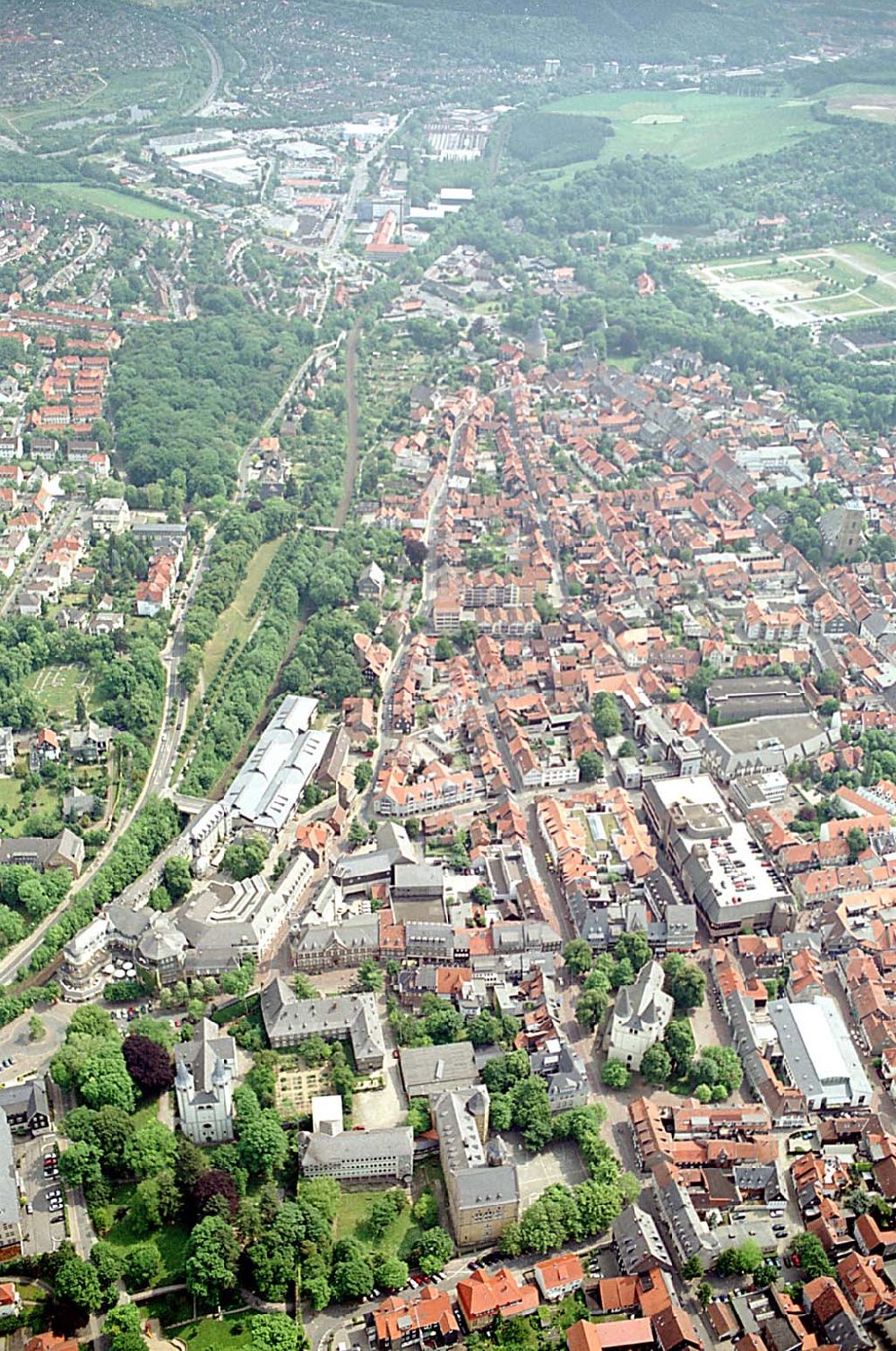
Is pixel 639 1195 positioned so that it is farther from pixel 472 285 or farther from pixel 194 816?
pixel 472 285

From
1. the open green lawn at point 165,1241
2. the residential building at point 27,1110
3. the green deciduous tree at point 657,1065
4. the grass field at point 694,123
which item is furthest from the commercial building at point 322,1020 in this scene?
the grass field at point 694,123

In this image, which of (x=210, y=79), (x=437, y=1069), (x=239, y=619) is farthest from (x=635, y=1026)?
(x=210, y=79)

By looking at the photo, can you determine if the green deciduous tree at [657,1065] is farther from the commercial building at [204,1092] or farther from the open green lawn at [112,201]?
the open green lawn at [112,201]

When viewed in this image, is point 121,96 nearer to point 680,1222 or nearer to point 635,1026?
point 635,1026

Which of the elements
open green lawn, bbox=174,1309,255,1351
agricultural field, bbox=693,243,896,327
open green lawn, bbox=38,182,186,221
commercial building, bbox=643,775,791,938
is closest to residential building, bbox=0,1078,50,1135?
open green lawn, bbox=174,1309,255,1351

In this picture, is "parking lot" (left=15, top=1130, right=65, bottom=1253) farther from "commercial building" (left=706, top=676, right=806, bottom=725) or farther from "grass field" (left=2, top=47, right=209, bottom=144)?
"grass field" (left=2, top=47, right=209, bottom=144)

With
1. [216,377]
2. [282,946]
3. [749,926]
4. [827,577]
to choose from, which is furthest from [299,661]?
[216,377]
